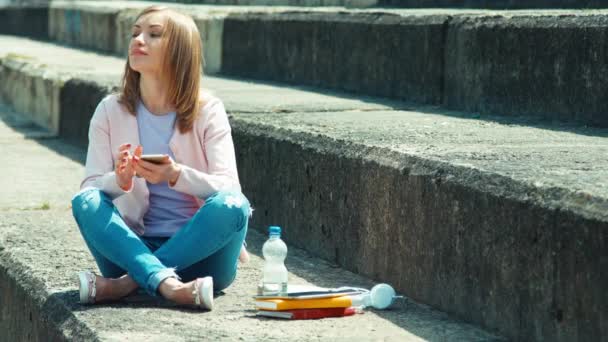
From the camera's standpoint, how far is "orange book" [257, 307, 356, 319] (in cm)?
307

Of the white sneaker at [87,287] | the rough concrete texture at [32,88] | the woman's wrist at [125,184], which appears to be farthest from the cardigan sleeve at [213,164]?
the rough concrete texture at [32,88]

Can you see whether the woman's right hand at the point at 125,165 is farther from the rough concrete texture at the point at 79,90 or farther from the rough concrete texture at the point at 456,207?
the rough concrete texture at the point at 79,90

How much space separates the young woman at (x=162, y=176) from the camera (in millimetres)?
3270

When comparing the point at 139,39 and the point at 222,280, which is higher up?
the point at 139,39

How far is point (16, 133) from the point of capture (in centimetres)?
732

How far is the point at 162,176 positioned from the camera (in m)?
3.27

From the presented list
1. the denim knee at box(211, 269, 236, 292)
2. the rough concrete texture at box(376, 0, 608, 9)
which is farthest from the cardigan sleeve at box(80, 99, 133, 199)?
the rough concrete texture at box(376, 0, 608, 9)

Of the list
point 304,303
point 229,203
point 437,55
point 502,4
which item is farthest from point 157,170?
point 502,4

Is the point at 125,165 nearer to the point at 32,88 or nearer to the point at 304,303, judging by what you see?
the point at 304,303

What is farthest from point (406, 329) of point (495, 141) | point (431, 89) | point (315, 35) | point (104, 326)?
point (315, 35)

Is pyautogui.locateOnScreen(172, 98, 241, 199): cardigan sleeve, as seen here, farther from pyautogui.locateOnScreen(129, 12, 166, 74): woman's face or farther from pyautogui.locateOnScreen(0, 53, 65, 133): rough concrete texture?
pyautogui.locateOnScreen(0, 53, 65, 133): rough concrete texture

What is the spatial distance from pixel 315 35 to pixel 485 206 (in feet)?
11.1

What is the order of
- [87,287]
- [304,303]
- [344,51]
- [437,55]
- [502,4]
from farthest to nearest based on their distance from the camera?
[502,4]
[344,51]
[437,55]
[87,287]
[304,303]

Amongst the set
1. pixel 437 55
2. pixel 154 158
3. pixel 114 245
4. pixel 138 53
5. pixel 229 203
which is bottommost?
pixel 114 245
